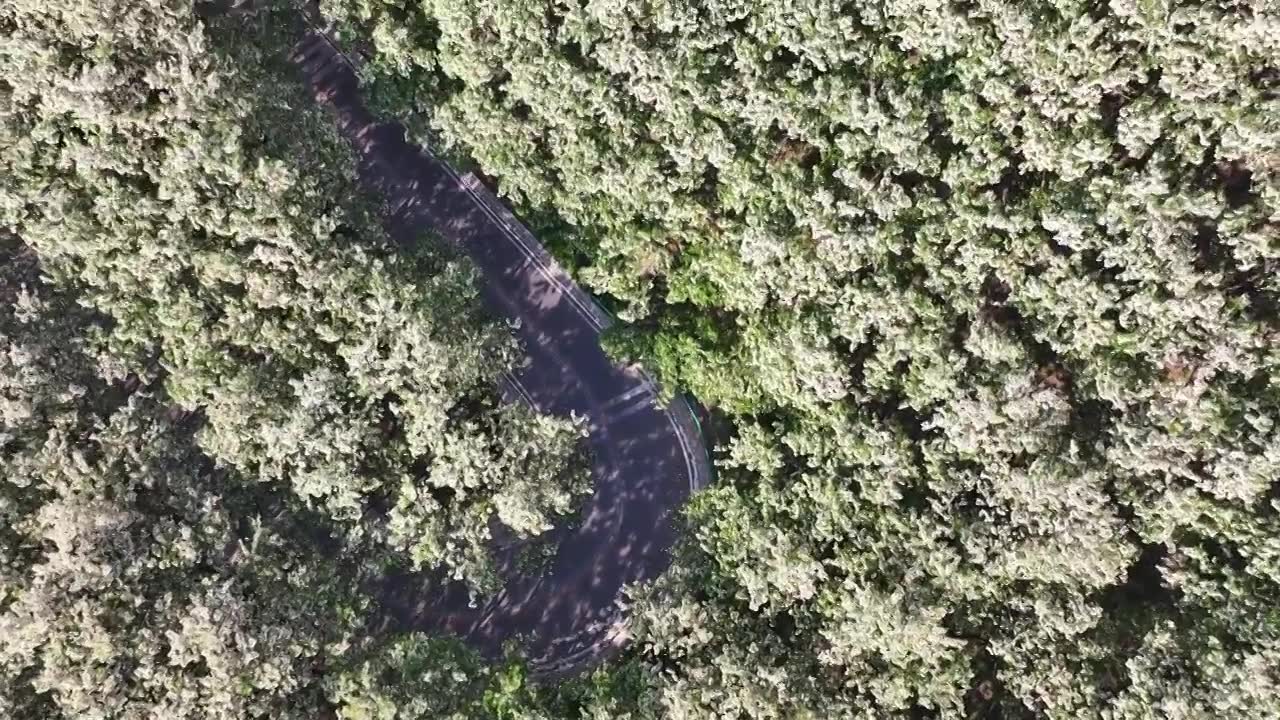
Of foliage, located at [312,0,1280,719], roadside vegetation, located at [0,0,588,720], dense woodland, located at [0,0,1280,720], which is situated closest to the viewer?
foliage, located at [312,0,1280,719]

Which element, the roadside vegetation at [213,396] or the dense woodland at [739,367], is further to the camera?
the roadside vegetation at [213,396]

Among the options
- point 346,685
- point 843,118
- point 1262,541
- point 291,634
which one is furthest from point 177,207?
point 1262,541

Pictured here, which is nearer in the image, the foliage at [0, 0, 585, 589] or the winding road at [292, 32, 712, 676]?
Result: the foliage at [0, 0, 585, 589]

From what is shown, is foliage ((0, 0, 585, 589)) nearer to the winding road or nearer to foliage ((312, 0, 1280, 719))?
foliage ((312, 0, 1280, 719))

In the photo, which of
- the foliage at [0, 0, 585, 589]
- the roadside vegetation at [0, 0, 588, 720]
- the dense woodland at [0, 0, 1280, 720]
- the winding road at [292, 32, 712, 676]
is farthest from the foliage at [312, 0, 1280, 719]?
the winding road at [292, 32, 712, 676]

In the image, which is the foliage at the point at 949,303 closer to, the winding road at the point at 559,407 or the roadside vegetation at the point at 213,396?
the roadside vegetation at the point at 213,396

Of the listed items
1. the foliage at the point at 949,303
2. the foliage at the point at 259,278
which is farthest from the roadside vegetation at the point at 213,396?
the foliage at the point at 949,303

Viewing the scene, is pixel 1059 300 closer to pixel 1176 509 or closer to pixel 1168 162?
pixel 1168 162
